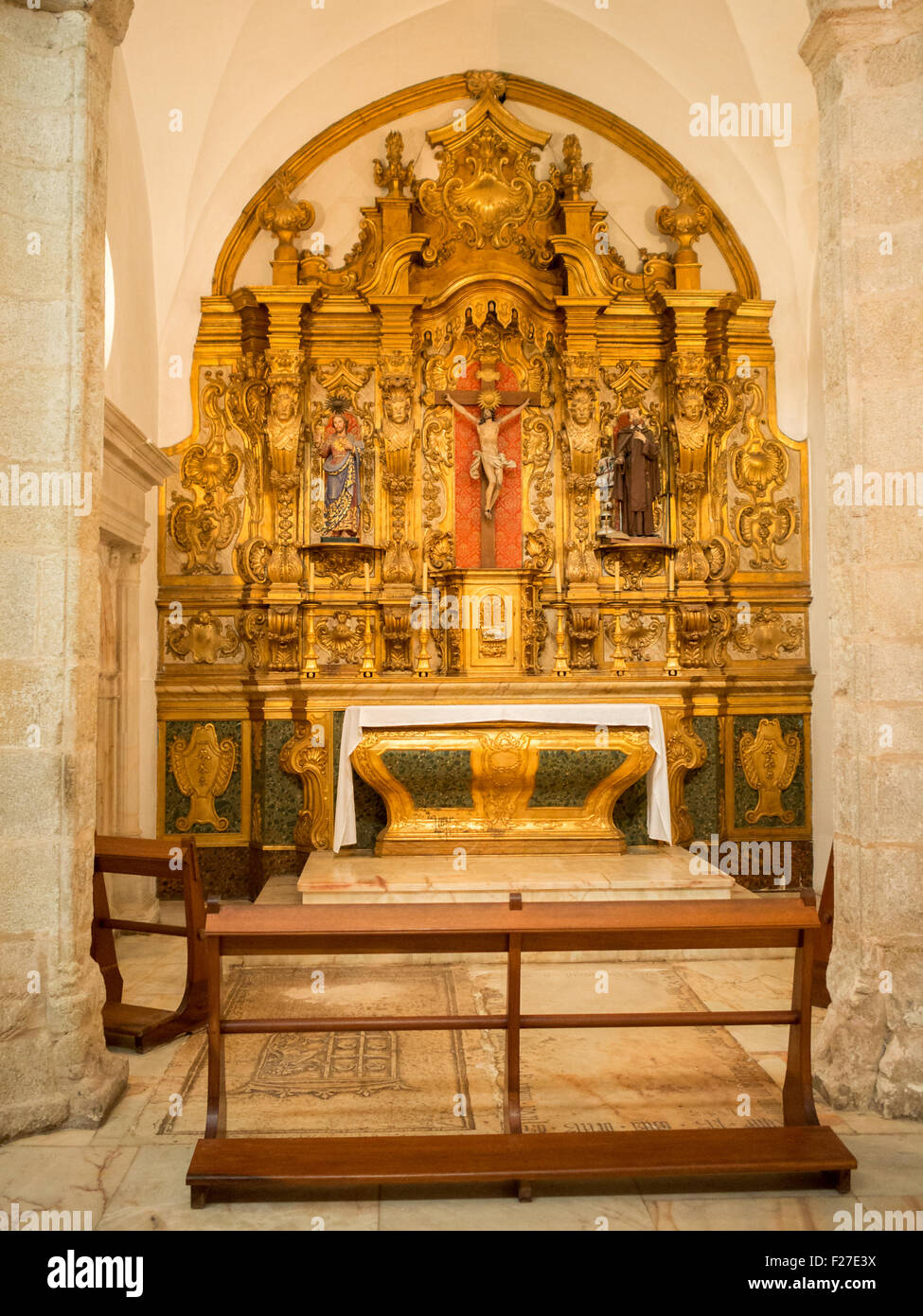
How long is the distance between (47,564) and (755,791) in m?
6.65

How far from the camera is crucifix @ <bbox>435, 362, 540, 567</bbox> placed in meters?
8.94

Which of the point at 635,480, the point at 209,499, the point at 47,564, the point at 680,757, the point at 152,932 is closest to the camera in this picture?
the point at 47,564

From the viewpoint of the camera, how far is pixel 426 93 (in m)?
9.30

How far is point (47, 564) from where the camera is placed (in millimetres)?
Result: 4102

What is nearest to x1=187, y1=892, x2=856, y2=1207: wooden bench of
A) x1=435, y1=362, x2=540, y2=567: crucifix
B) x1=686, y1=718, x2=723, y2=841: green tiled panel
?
x1=686, y1=718, x2=723, y2=841: green tiled panel

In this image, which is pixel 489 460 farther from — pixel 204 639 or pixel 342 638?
pixel 204 639

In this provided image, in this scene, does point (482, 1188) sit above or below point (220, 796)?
below

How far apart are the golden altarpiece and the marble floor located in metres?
4.00

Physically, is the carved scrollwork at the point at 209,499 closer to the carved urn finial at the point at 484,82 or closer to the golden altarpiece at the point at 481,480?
the golden altarpiece at the point at 481,480

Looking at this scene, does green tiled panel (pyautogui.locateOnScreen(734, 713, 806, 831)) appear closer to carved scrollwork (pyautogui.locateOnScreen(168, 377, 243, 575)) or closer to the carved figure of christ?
the carved figure of christ

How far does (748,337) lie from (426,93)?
355 centimetres

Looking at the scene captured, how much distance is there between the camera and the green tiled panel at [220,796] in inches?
346

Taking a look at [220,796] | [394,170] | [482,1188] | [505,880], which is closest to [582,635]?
[505,880]

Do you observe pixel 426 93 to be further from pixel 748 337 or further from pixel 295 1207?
pixel 295 1207
